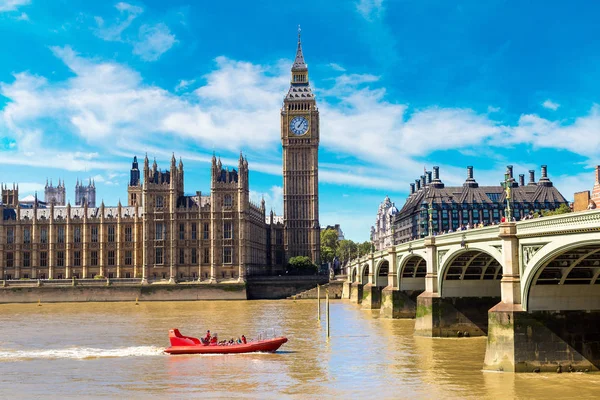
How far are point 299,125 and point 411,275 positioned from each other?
290ft

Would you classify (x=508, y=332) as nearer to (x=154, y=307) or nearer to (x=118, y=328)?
(x=118, y=328)

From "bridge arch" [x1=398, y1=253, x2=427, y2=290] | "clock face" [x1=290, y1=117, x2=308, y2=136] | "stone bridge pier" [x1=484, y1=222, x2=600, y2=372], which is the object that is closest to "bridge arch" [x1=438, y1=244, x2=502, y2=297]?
"stone bridge pier" [x1=484, y1=222, x2=600, y2=372]

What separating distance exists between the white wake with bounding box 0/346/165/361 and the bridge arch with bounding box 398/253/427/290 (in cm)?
3292

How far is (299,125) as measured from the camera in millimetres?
166125

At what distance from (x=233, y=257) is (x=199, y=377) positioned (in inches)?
3571

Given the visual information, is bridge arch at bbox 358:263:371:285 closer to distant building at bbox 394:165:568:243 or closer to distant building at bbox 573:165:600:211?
distant building at bbox 573:165:600:211

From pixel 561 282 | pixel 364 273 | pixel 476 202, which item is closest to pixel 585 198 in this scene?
pixel 561 282

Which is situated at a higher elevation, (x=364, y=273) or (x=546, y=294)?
(x=546, y=294)

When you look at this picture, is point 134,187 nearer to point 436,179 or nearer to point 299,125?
point 299,125

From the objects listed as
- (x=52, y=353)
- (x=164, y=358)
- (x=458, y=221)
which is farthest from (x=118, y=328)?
(x=458, y=221)

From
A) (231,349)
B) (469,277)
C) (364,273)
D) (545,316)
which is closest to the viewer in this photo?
(545,316)

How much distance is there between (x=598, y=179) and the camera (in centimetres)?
7750

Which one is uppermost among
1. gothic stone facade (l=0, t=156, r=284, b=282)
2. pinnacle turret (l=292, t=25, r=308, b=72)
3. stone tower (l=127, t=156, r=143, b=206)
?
pinnacle turret (l=292, t=25, r=308, b=72)

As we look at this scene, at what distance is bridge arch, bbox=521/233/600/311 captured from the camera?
38844 mm
